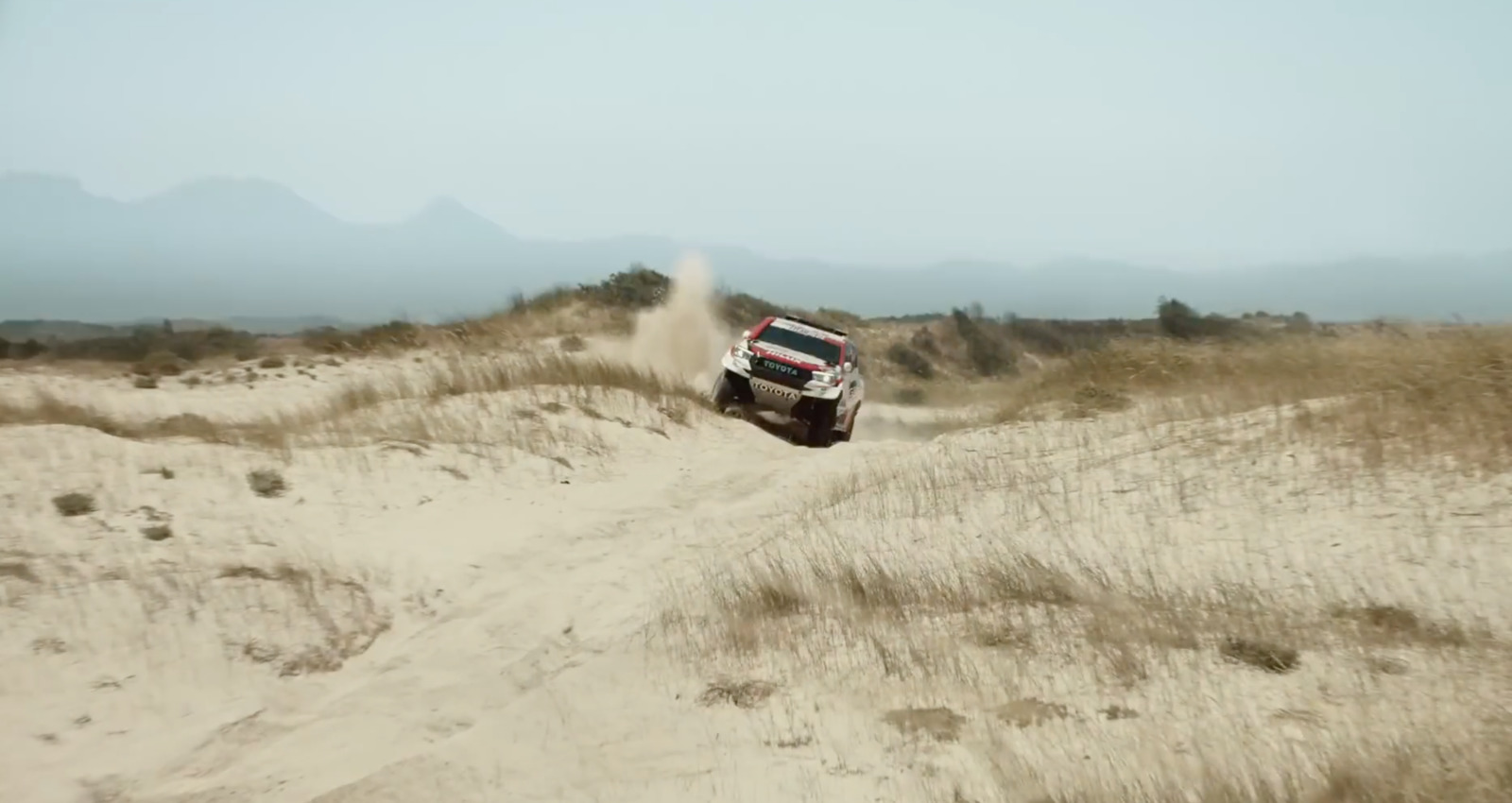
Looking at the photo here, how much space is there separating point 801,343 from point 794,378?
3.36 feet

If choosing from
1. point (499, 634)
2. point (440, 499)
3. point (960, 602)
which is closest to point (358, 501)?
point (440, 499)

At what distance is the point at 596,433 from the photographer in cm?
1385

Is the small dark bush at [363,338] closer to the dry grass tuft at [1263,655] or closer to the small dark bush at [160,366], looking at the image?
the small dark bush at [160,366]

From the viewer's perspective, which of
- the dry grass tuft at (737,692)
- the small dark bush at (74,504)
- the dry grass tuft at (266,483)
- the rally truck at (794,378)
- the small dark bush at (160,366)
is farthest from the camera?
the small dark bush at (160,366)

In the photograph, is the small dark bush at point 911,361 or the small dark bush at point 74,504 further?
the small dark bush at point 911,361

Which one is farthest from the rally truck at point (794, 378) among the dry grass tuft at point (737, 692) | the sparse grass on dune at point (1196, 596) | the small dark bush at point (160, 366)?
the dry grass tuft at point (737, 692)

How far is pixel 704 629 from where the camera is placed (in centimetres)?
752

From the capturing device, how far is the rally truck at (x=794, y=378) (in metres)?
17.2

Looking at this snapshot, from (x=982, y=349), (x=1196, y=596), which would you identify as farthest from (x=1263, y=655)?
(x=982, y=349)

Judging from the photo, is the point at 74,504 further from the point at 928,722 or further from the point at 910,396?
the point at 910,396

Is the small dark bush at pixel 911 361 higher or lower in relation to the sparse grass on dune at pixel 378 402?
lower

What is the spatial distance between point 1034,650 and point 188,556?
590 centimetres

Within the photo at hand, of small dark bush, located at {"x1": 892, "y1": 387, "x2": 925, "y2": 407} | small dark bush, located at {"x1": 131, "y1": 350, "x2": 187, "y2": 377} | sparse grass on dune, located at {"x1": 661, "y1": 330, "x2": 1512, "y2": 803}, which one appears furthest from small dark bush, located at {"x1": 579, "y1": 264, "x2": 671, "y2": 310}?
sparse grass on dune, located at {"x1": 661, "y1": 330, "x2": 1512, "y2": 803}

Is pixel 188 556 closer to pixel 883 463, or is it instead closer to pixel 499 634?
pixel 499 634
